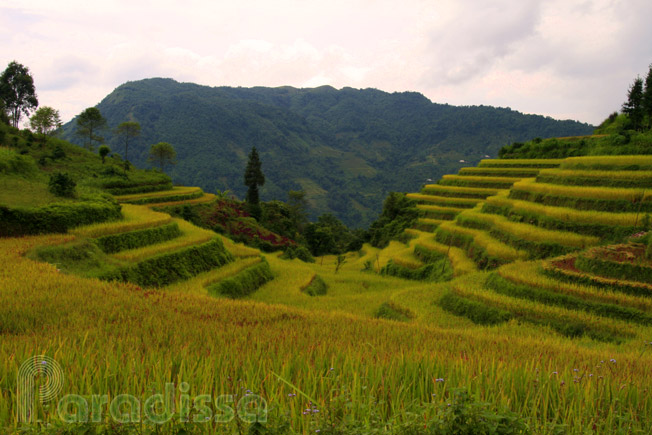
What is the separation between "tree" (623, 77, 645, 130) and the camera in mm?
27223

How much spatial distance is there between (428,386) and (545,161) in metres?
31.4

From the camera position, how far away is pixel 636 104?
28469 mm

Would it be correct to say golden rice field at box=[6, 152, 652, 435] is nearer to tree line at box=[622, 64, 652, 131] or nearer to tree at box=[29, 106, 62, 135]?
tree line at box=[622, 64, 652, 131]

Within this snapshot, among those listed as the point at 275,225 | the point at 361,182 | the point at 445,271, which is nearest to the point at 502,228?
the point at 445,271

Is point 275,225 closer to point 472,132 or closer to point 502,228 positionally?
point 502,228

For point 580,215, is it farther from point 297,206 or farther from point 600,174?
point 297,206

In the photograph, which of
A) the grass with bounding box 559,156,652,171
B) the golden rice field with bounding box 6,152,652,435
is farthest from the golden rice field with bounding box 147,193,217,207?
the grass with bounding box 559,156,652,171

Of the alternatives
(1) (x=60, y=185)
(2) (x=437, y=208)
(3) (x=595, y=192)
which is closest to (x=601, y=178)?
(3) (x=595, y=192)

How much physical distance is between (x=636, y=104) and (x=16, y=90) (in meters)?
64.9

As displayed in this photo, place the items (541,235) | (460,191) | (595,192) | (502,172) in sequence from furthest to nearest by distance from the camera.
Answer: (460,191), (502,172), (595,192), (541,235)

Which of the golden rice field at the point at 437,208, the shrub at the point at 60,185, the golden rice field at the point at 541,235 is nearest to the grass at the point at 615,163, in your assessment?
the golden rice field at the point at 541,235

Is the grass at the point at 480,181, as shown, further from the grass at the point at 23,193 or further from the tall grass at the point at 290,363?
the grass at the point at 23,193

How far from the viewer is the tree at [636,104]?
89.3 feet

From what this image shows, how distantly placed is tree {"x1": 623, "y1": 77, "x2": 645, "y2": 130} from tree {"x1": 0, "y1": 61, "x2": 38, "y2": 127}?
63.5 metres
